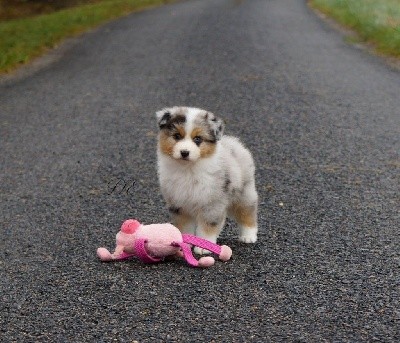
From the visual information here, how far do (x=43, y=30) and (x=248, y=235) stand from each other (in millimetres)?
15757

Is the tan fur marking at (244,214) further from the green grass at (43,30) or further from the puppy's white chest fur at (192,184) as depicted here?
the green grass at (43,30)

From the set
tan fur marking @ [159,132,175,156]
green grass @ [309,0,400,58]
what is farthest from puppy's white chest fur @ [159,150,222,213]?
green grass @ [309,0,400,58]

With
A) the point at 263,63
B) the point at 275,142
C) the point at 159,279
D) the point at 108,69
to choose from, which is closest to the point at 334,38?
the point at 263,63

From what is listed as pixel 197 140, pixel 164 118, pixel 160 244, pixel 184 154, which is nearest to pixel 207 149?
pixel 197 140

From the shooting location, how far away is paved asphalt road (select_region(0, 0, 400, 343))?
482 cm

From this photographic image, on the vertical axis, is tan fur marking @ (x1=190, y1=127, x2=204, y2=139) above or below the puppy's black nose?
above

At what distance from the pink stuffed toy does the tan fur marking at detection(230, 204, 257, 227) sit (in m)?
0.47

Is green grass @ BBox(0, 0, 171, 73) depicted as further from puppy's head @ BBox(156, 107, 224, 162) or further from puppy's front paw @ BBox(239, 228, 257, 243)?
puppy's head @ BBox(156, 107, 224, 162)

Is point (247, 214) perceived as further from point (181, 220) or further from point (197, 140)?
point (197, 140)

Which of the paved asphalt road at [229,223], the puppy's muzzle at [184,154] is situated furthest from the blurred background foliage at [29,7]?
the puppy's muzzle at [184,154]

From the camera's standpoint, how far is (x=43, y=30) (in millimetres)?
20672

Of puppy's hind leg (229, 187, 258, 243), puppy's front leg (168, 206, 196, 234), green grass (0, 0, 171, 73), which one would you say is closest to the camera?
puppy's front leg (168, 206, 196, 234)

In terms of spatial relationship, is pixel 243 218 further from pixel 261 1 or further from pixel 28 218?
pixel 261 1

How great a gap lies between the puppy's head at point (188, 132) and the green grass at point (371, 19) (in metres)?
11.8
